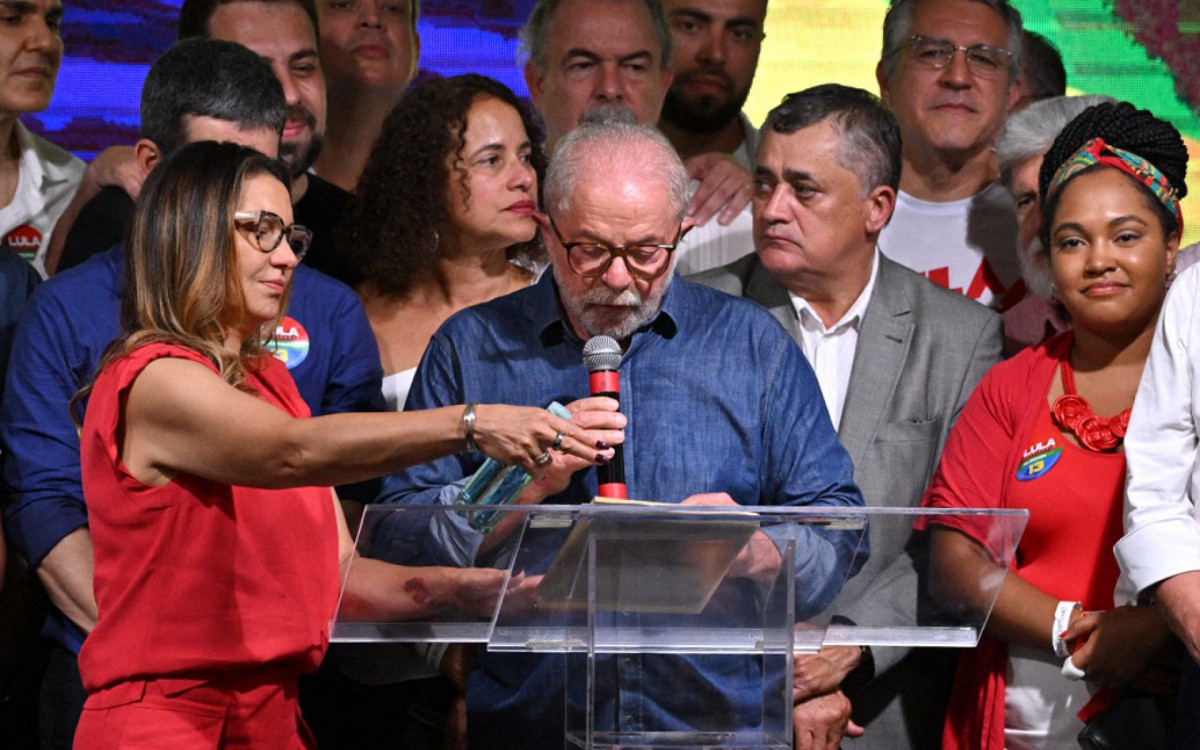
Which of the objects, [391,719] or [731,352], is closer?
[731,352]

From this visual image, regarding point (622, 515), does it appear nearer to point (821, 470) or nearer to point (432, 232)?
point (821, 470)

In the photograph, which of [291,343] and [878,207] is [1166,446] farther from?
[291,343]

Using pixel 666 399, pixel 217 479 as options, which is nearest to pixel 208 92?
pixel 666 399

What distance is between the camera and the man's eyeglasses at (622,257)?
3172 mm

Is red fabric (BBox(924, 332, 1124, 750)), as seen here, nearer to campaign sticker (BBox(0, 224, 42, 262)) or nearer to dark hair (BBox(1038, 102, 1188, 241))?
dark hair (BBox(1038, 102, 1188, 241))

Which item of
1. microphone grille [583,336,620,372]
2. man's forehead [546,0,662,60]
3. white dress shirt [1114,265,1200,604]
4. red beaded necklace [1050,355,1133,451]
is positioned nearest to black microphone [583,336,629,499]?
microphone grille [583,336,620,372]

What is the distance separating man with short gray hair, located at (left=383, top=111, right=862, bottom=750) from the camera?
317 centimetres

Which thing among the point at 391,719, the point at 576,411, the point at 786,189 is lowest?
the point at 391,719

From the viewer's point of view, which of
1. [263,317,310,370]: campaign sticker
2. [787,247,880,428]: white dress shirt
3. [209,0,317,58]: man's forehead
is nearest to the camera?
[263,317,310,370]: campaign sticker

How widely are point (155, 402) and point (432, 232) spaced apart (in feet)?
5.20

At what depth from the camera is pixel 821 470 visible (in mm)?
3199

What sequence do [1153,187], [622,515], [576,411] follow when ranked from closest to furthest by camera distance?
[622,515], [576,411], [1153,187]

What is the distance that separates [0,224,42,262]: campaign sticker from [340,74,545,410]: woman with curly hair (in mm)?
865

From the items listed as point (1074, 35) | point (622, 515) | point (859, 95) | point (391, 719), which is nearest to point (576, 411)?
point (622, 515)
